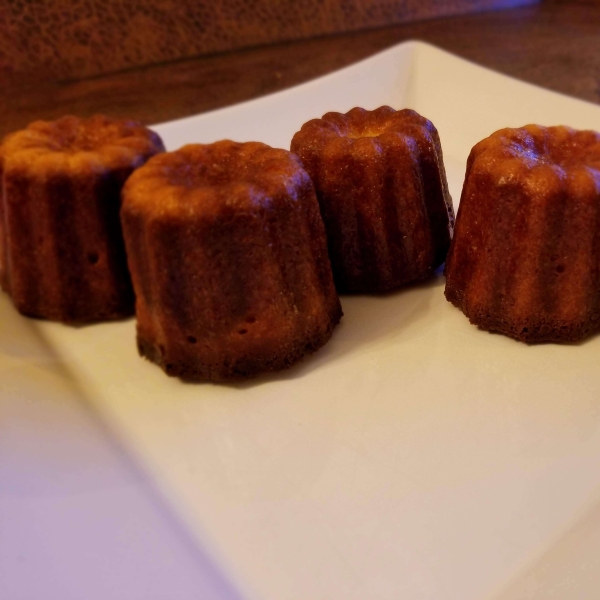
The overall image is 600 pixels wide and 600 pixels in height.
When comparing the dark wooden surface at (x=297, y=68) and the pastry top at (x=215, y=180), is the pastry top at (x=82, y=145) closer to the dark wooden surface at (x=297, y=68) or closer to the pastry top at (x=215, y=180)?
Result: the pastry top at (x=215, y=180)

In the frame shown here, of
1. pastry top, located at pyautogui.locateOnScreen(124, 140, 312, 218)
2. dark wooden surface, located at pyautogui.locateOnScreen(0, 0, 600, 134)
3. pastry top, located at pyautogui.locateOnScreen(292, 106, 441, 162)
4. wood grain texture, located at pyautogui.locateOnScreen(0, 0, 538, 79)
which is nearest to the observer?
pastry top, located at pyautogui.locateOnScreen(124, 140, 312, 218)

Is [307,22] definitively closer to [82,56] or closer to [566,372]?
[82,56]

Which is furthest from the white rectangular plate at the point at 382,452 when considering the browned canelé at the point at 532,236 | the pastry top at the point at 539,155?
the pastry top at the point at 539,155

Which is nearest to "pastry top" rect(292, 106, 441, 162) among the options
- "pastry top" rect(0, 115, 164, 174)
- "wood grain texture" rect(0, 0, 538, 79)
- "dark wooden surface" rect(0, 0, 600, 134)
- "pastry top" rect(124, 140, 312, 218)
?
"pastry top" rect(124, 140, 312, 218)

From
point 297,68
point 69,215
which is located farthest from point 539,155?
point 297,68

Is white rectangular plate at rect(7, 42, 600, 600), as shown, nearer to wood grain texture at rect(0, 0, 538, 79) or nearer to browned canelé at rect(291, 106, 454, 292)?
browned canelé at rect(291, 106, 454, 292)

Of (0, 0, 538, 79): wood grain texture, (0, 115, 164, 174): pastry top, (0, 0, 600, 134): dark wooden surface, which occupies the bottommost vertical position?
(0, 0, 600, 134): dark wooden surface

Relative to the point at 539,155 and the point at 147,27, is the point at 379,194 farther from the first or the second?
the point at 147,27
